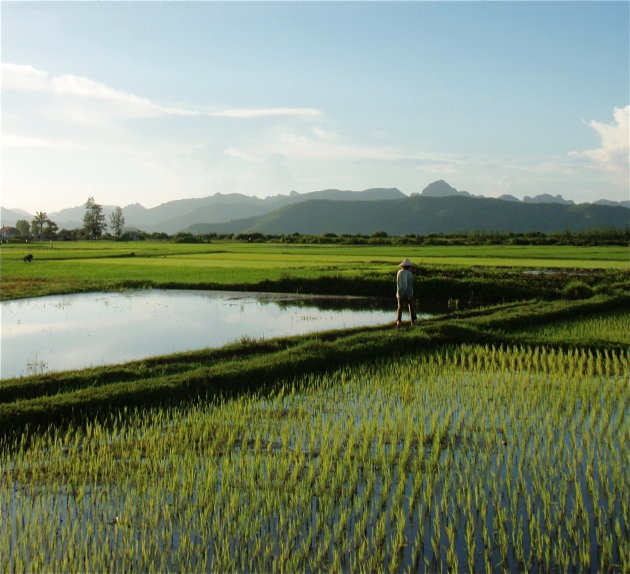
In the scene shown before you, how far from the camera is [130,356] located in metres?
9.66

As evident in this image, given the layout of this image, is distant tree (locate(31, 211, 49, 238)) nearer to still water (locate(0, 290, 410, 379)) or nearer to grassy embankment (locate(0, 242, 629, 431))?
grassy embankment (locate(0, 242, 629, 431))

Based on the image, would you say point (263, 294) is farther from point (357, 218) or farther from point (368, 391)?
point (357, 218)

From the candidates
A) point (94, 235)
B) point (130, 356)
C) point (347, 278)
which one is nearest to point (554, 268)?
point (347, 278)

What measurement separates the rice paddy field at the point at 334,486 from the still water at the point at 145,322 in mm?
3408

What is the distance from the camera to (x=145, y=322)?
12961mm

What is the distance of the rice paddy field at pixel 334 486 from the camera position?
3725 millimetres

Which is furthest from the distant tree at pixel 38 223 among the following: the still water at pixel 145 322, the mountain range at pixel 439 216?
the mountain range at pixel 439 216

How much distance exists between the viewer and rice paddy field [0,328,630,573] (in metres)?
3.72

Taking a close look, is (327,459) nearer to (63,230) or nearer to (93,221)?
(63,230)

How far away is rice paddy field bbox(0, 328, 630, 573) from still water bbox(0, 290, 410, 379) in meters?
3.41

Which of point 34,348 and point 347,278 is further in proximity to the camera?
point 347,278

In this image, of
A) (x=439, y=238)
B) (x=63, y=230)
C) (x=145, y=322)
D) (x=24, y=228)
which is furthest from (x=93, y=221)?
(x=145, y=322)

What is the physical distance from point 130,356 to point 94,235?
225 feet

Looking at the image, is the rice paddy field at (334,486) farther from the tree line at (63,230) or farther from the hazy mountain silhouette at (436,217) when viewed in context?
the hazy mountain silhouette at (436,217)
